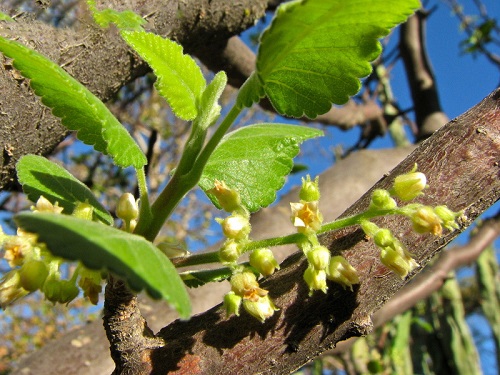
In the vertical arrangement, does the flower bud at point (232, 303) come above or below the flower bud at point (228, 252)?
below

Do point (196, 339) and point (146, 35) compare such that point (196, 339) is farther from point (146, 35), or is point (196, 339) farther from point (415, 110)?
point (415, 110)

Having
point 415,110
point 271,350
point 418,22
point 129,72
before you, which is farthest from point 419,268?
point 418,22

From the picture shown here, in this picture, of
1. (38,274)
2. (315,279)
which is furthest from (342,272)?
(38,274)

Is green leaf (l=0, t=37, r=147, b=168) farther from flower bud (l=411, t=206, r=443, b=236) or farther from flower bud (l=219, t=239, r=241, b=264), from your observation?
flower bud (l=411, t=206, r=443, b=236)

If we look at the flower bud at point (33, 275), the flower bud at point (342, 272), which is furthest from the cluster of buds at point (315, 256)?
the flower bud at point (33, 275)

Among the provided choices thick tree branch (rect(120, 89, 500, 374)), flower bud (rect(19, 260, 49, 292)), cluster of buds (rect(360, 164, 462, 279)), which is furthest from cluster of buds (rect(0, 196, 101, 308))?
cluster of buds (rect(360, 164, 462, 279))

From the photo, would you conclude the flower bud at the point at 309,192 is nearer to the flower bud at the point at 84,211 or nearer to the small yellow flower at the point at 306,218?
the small yellow flower at the point at 306,218
